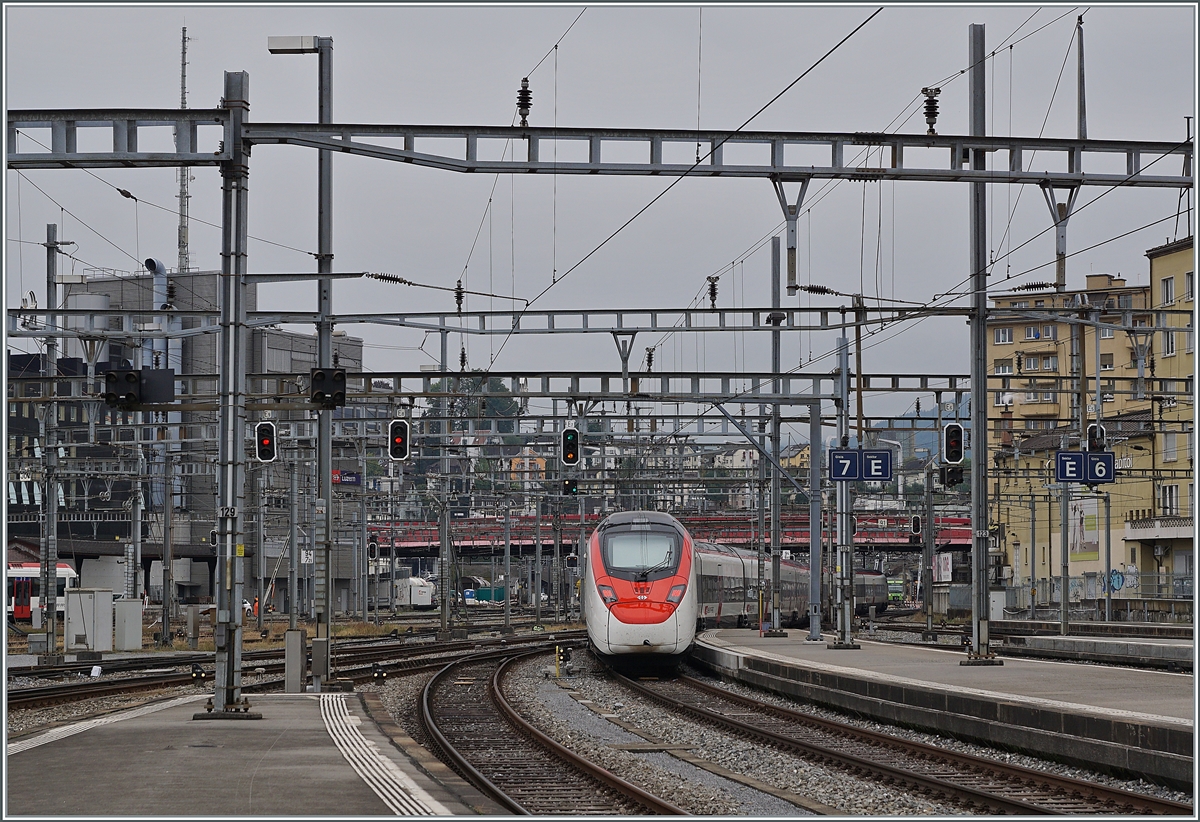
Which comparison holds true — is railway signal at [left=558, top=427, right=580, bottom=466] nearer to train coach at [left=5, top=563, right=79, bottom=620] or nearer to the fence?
the fence

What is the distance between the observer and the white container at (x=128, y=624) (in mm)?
43753

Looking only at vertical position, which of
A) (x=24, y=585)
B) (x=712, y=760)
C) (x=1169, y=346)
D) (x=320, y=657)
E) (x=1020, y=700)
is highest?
(x=1169, y=346)

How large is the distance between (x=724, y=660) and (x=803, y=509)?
2785 inches

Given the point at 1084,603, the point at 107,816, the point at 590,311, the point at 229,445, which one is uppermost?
the point at 590,311

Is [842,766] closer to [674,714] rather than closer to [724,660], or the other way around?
[674,714]

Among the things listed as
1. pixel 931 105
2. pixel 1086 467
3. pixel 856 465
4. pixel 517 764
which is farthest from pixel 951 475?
pixel 517 764

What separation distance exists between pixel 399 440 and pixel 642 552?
5603 mm

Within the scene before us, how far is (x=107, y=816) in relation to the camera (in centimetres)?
1041

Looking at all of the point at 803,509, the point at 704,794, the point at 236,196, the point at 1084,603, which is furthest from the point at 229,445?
the point at 803,509

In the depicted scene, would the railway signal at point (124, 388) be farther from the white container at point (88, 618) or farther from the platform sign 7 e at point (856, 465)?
the white container at point (88, 618)

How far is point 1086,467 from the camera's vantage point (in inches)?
1313

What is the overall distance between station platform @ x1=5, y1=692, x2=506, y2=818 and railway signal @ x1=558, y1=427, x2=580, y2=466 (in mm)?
16124

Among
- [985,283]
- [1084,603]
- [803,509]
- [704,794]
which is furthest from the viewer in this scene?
[803,509]

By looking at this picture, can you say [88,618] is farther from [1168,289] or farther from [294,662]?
[1168,289]
